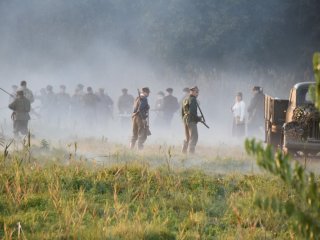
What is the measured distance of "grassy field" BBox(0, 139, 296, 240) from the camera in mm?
4949

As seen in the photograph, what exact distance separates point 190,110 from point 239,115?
17.4 feet

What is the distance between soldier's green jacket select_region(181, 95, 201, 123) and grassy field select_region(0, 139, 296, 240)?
12.8ft

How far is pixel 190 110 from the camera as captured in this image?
497 inches

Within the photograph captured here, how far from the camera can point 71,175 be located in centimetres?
739

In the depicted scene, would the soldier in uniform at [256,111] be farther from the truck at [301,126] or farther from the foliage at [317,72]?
the foliage at [317,72]

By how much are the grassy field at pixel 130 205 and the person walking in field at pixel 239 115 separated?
29.3 feet

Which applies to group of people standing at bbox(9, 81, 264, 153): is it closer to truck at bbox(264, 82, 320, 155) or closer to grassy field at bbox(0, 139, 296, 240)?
truck at bbox(264, 82, 320, 155)

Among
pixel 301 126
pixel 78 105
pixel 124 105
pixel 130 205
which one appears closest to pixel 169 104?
pixel 124 105

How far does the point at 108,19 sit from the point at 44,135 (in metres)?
17.7

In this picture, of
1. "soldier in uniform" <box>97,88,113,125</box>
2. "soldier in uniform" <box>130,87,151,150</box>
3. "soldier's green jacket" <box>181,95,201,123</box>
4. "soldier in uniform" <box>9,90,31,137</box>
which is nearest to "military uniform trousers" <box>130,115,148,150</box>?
"soldier in uniform" <box>130,87,151,150</box>

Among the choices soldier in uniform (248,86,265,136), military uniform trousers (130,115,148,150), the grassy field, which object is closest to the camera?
the grassy field

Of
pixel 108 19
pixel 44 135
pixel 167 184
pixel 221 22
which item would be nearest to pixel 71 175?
pixel 167 184

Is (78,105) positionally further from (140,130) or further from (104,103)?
(140,130)

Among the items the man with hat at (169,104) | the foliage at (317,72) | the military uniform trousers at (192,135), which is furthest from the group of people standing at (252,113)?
the foliage at (317,72)
